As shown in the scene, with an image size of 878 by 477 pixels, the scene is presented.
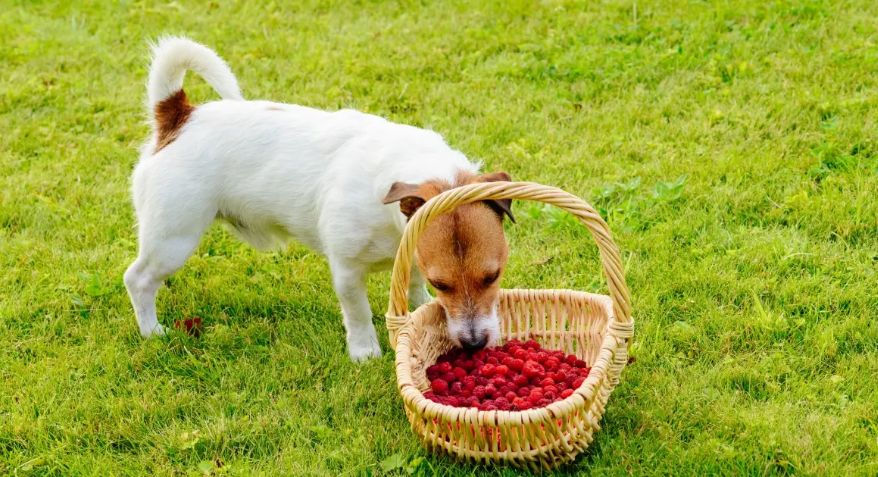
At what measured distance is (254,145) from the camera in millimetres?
4527

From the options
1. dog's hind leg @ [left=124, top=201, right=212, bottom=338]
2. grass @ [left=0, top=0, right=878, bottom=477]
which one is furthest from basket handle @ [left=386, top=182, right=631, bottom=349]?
dog's hind leg @ [left=124, top=201, right=212, bottom=338]

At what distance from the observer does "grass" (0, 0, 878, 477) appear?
374 centimetres

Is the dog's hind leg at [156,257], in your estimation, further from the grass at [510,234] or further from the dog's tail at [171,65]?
the dog's tail at [171,65]

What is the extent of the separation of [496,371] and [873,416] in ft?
5.22

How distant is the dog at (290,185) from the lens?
3.97m

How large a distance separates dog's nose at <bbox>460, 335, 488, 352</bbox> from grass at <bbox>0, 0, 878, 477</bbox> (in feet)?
1.42

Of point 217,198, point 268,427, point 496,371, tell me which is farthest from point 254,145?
point 496,371

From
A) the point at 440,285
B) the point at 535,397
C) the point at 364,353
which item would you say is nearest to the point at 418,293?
the point at 364,353

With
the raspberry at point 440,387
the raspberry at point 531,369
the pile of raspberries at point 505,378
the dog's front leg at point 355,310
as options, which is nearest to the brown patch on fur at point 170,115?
the dog's front leg at point 355,310

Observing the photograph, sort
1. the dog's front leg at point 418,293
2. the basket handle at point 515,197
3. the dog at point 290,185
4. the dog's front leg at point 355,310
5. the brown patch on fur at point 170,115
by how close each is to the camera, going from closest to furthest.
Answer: the basket handle at point 515,197, the dog at point 290,185, the dog's front leg at point 355,310, the brown patch on fur at point 170,115, the dog's front leg at point 418,293

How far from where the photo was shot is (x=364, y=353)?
4.39 metres

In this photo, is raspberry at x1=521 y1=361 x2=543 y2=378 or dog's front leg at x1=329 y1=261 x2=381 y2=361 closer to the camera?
raspberry at x1=521 y1=361 x2=543 y2=378

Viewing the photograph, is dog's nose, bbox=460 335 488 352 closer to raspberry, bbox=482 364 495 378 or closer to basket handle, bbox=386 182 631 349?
raspberry, bbox=482 364 495 378

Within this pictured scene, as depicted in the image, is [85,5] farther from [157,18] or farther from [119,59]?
[119,59]
